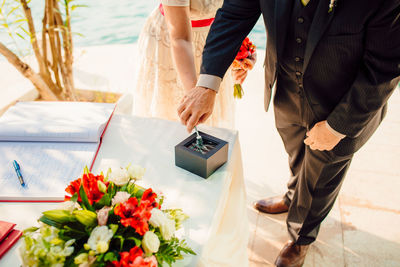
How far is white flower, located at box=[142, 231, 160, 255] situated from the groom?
0.52m

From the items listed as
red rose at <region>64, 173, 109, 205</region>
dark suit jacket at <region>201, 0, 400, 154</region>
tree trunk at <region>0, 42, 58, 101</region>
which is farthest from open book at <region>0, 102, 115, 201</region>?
tree trunk at <region>0, 42, 58, 101</region>

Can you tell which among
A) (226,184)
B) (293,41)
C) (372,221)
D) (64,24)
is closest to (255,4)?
(293,41)

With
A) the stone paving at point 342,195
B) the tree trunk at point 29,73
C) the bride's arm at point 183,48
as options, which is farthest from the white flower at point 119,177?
the tree trunk at point 29,73

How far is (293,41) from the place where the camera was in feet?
3.71

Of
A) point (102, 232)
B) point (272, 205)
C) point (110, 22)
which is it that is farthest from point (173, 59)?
point (110, 22)

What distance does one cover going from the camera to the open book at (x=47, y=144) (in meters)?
0.94

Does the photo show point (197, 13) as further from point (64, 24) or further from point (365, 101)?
point (64, 24)

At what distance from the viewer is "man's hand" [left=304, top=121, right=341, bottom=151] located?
1.13 meters

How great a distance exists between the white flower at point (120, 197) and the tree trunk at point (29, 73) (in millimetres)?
1770

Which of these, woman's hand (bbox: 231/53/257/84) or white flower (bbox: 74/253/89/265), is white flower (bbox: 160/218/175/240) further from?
woman's hand (bbox: 231/53/257/84)

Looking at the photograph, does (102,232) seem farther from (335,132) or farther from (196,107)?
(335,132)

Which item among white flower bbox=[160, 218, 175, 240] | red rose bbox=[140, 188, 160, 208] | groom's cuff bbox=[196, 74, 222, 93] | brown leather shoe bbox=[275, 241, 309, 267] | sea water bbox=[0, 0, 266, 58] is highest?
groom's cuff bbox=[196, 74, 222, 93]

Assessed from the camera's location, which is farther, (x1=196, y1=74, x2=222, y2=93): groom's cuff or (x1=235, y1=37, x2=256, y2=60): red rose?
(x1=235, y1=37, x2=256, y2=60): red rose

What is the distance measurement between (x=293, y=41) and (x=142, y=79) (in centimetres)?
86
